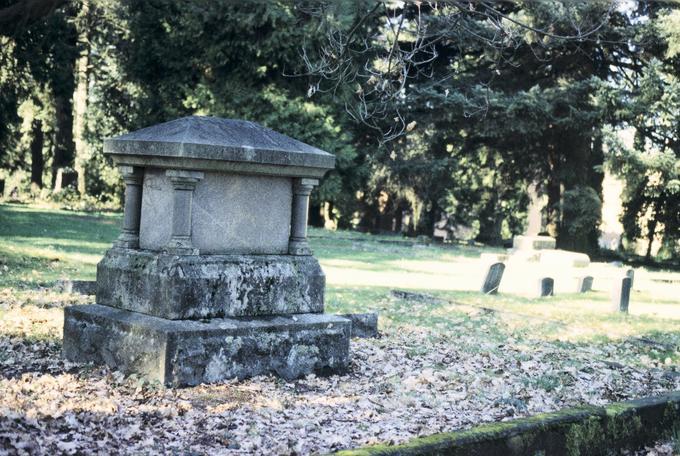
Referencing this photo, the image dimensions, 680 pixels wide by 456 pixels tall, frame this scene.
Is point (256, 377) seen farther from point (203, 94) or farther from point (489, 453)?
point (203, 94)

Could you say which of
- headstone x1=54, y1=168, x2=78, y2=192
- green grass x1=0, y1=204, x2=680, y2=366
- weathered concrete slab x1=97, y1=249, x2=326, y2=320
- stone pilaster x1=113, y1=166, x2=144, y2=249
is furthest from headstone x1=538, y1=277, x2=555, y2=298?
headstone x1=54, y1=168, x2=78, y2=192

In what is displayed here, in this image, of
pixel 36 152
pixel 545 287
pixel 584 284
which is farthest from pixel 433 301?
pixel 36 152

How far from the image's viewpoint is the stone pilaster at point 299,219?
314 inches

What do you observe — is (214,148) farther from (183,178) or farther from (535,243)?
(535,243)

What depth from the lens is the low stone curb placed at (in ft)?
15.4

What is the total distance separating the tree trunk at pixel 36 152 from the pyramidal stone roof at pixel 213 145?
123ft

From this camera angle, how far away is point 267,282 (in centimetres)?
762

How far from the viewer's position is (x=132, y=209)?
7.64 meters

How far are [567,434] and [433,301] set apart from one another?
859cm

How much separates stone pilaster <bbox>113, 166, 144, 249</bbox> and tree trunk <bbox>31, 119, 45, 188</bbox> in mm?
37123

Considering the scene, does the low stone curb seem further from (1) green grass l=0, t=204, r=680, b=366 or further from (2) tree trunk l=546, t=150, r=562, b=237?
(2) tree trunk l=546, t=150, r=562, b=237

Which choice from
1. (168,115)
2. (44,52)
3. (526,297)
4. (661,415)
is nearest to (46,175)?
(168,115)

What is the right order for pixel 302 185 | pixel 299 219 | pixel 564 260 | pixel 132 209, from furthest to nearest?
pixel 564 260 → pixel 299 219 → pixel 302 185 → pixel 132 209

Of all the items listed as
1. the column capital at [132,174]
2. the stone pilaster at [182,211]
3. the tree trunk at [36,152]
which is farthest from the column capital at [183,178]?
the tree trunk at [36,152]
